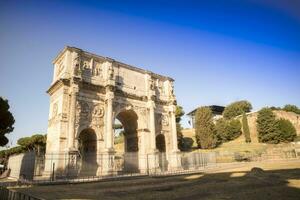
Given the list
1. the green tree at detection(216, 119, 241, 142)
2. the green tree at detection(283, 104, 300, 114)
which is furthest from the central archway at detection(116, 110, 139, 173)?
the green tree at detection(283, 104, 300, 114)

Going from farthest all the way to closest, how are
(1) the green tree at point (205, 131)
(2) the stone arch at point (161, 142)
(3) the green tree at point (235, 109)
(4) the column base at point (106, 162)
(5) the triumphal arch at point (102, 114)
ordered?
(3) the green tree at point (235, 109), (1) the green tree at point (205, 131), (2) the stone arch at point (161, 142), (4) the column base at point (106, 162), (5) the triumphal arch at point (102, 114)

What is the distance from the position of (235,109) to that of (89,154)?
55297 mm

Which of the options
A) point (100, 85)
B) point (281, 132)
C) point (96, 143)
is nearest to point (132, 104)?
point (100, 85)

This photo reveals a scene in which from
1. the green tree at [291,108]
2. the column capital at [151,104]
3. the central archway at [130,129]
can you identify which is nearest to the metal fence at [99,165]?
the central archway at [130,129]

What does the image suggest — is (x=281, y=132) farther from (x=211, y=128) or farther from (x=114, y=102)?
(x=114, y=102)

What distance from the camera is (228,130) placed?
163 ft

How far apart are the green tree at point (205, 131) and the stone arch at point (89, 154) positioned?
80.2 feet

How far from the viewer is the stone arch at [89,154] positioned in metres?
18.8

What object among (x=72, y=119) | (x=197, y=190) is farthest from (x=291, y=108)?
(x=197, y=190)

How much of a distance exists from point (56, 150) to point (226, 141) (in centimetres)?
3934

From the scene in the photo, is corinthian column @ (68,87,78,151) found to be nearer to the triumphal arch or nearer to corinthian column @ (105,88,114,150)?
the triumphal arch

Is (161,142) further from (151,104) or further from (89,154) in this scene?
(89,154)

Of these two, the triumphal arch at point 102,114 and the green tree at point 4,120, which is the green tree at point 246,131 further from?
the green tree at point 4,120

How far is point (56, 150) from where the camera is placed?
1839cm
